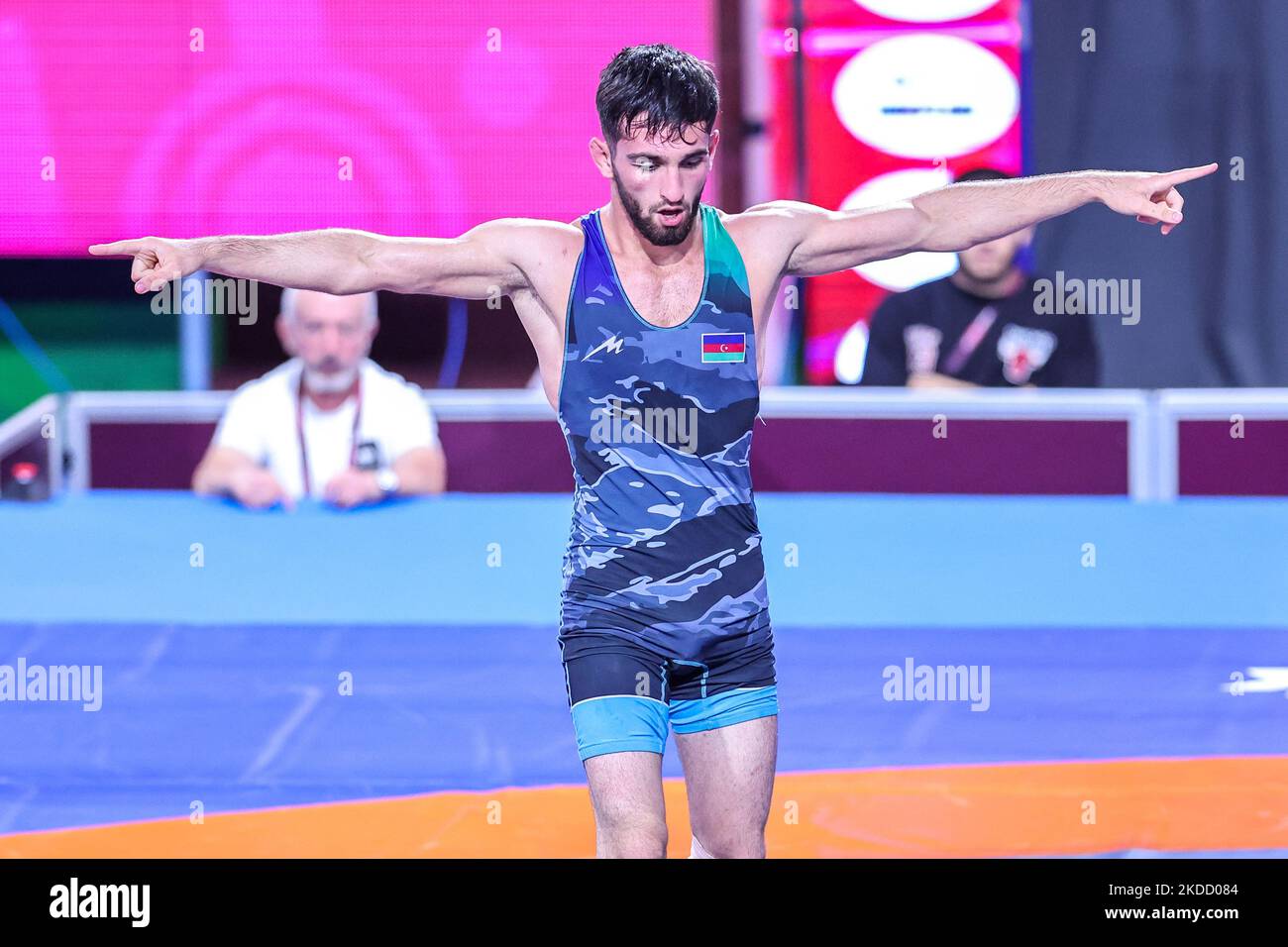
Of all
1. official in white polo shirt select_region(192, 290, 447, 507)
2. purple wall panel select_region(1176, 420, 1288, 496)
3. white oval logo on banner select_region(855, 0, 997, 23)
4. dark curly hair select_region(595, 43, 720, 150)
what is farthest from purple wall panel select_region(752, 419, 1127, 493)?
white oval logo on banner select_region(855, 0, 997, 23)

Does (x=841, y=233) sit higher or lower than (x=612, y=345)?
higher

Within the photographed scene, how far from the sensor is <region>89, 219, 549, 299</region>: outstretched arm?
3.22 meters

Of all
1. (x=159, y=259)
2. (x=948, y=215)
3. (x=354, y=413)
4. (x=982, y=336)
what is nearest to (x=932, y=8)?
(x=982, y=336)

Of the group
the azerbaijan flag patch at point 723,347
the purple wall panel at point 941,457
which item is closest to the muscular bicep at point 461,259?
the azerbaijan flag patch at point 723,347

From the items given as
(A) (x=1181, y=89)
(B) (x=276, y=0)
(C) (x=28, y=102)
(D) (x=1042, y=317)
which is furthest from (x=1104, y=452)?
(C) (x=28, y=102)

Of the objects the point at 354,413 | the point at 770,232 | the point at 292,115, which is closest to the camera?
the point at 770,232

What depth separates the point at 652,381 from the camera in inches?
126

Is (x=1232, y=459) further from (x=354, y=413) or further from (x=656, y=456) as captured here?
(x=656, y=456)

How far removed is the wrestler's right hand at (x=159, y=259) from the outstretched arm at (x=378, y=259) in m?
0.02

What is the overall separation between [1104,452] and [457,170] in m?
4.28

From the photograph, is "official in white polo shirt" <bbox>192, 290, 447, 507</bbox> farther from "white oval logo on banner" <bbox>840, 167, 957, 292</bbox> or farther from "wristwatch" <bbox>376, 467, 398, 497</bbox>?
"white oval logo on banner" <bbox>840, 167, 957, 292</bbox>

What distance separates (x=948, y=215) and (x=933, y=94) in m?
5.86

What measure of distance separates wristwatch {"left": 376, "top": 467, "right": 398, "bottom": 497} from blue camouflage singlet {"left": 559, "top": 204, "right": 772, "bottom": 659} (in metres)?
3.07

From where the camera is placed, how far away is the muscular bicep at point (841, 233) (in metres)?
3.37
